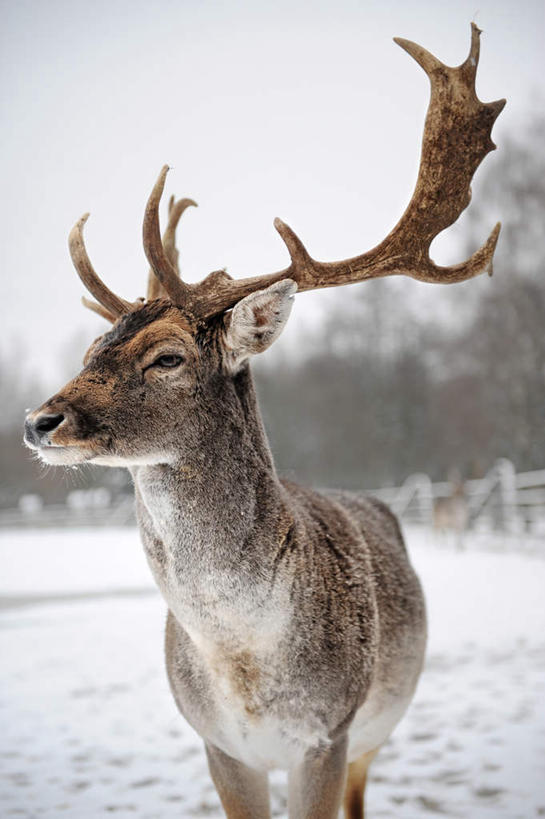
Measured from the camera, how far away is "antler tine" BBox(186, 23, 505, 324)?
304 cm

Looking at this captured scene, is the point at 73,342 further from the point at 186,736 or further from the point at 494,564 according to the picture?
the point at 186,736

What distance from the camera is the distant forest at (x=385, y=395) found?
1902 centimetres

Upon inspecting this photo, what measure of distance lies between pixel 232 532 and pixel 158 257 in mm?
1105

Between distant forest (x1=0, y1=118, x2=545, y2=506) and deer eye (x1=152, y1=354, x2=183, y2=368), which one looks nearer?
deer eye (x1=152, y1=354, x2=183, y2=368)

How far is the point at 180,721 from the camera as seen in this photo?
5.34 metres

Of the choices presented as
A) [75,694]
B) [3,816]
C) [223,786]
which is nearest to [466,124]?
[223,786]

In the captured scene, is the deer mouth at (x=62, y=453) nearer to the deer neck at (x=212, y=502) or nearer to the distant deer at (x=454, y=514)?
the deer neck at (x=212, y=502)

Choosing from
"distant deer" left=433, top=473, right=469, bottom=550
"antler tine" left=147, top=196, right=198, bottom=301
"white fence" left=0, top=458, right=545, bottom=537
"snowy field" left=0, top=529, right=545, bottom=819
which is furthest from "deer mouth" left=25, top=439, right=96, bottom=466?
"distant deer" left=433, top=473, right=469, bottom=550

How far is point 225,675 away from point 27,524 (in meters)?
29.7

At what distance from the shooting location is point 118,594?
11.7 metres

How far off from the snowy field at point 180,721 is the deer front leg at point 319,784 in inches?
50.3

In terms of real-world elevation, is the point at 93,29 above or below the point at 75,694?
above

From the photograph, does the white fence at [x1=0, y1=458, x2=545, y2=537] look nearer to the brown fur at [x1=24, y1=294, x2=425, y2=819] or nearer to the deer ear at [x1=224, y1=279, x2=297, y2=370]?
the brown fur at [x1=24, y1=294, x2=425, y2=819]

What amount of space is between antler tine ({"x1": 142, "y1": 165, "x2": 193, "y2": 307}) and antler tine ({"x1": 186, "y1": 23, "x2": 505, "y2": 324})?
2.41 ft
